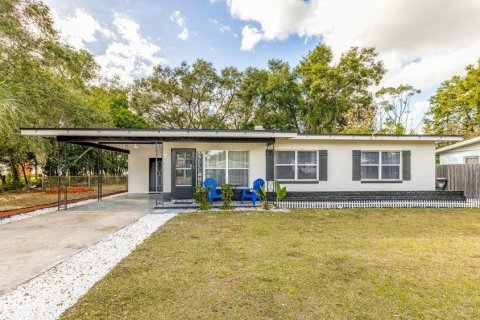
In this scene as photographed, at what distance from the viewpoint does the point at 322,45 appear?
68.7 feet

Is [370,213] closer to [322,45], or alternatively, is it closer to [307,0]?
[307,0]

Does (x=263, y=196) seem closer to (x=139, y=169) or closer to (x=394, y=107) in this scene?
(x=139, y=169)

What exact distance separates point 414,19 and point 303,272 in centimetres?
1469

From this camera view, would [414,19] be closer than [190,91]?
Yes

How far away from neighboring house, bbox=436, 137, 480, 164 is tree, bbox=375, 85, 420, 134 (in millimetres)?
7832

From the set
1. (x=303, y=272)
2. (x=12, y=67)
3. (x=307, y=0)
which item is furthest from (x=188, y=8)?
(x=303, y=272)

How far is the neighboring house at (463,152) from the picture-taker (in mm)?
12883

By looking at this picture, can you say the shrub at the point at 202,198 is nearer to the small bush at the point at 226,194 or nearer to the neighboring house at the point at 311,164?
the small bush at the point at 226,194

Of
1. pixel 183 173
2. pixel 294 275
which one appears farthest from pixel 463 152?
pixel 294 275

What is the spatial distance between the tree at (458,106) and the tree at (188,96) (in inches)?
730

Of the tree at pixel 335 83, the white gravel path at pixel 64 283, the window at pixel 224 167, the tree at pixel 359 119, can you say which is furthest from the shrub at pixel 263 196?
the tree at pixel 335 83

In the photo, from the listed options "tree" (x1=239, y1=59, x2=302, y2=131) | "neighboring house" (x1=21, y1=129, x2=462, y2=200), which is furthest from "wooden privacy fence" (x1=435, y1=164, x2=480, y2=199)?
"tree" (x1=239, y1=59, x2=302, y2=131)

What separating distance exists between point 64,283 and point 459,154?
17.8 meters

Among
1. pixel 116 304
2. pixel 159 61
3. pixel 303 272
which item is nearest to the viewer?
pixel 116 304
